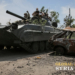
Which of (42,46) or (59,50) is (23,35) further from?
(42,46)

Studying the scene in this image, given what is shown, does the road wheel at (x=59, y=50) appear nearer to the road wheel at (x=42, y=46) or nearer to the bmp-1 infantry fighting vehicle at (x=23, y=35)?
the bmp-1 infantry fighting vehicle at (x=23, y=35)

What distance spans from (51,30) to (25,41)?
9.75ft

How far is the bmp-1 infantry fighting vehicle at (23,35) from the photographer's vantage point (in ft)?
21.0

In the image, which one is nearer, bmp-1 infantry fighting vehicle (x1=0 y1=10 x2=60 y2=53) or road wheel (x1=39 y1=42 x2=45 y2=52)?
bmp-1 infantry fighting vehicle (x1=0 y1=10 x2=60 y2=53)

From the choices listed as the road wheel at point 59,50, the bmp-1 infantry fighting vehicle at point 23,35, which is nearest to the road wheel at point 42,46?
the bmp-1 infantry fighting vehicle at point 23,35

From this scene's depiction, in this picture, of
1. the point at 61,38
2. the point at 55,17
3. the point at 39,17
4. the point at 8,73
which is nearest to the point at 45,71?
the point at 8,73

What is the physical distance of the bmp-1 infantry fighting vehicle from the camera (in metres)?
6.41

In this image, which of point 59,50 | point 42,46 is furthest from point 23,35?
point 42,46

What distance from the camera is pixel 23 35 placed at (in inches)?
263

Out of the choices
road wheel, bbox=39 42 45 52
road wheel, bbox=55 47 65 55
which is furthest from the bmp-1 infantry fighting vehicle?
road wheel, bbox=55 47 65 55

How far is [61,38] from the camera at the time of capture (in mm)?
6523

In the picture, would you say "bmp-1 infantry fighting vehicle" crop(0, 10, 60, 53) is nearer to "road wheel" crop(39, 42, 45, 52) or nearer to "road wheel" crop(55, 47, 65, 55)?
"road wheel" crop(39, 42, 45, 52)

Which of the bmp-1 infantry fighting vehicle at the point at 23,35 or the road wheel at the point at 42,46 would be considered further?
the road wheel at the point at 42,46

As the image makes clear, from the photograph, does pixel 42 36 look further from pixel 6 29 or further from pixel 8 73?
pixel 8 73
